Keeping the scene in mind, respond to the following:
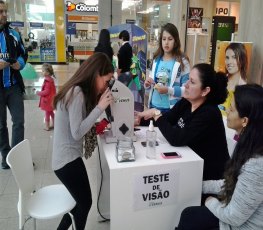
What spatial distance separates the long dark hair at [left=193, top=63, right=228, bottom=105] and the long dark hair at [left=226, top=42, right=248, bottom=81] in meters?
1.14

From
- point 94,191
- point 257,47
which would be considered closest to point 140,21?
point 257,47

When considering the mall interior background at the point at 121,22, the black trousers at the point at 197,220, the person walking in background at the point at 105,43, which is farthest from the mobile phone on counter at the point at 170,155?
the person walking in background at the point at 105,43

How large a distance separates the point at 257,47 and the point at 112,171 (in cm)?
210

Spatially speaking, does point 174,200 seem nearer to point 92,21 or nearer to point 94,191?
point 94,191

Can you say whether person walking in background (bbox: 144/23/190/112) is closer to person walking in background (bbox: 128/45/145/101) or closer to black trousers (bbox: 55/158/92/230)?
black trousers (bbox: 55/158/92/230)

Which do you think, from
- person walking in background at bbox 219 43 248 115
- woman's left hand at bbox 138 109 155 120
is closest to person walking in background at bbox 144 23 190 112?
woman's left hand at bbox 138 109 155 120

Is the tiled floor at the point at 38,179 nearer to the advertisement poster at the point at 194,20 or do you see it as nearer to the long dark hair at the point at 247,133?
the long dark hair at the point at 247,133

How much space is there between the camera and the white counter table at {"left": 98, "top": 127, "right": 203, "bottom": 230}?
1349 millimetres

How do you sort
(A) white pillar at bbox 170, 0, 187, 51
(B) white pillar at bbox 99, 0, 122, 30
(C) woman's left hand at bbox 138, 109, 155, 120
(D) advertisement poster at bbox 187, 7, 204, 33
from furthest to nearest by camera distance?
(B) white pillar at bbox 99, 0, 122, 30
(D) advertisement poster at bbox 187, 7, 204, 33
(A) white pillar at bbox 170, 0, 187, 51
(C) woman's left hand at bbox 138, 109, 155, 120

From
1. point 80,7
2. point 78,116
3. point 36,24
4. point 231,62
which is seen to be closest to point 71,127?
point 78,116

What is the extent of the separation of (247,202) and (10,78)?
2293mm

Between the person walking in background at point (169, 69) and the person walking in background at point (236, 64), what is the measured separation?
53 centimetres

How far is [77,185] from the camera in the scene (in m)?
1.51

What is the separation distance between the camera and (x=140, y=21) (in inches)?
301
